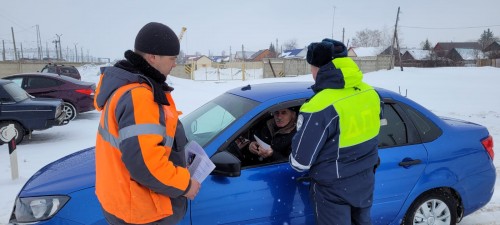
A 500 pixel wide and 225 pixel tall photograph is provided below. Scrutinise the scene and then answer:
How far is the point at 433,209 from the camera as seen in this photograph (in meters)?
3.20

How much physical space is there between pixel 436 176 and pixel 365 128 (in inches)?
47.4

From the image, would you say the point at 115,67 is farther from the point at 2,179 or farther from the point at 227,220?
the point at 2,179

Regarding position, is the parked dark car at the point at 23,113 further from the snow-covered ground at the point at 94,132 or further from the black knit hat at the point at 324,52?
the black knit hat at the point at 324,52

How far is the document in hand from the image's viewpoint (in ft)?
6.41

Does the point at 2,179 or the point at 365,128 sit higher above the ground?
the point at 365,128

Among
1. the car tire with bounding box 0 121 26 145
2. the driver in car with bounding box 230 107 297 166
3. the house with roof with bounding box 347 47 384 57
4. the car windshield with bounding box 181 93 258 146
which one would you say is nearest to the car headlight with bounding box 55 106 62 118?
the car tire with bounding box 0 121 26 145

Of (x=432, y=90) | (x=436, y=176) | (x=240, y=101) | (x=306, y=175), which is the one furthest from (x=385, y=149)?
(x=432, y=90)

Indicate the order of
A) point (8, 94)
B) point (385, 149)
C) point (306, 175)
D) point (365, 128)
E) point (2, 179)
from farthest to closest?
1. point (8, 94)
2. point (2, 179)
3. point (385, 149)
4. point (306, 175)
5. point (365, 128)

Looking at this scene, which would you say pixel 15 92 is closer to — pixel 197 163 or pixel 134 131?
pixel 197 163

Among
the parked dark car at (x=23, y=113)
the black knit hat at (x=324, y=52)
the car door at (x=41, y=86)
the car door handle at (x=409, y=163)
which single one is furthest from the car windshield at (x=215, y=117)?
the car door at (x=41, y=86)

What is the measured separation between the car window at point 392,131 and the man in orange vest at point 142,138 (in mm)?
1788

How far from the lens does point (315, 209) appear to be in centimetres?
242

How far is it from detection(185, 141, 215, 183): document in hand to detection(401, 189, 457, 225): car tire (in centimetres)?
206

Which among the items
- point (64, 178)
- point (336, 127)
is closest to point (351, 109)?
point (336, 127)
